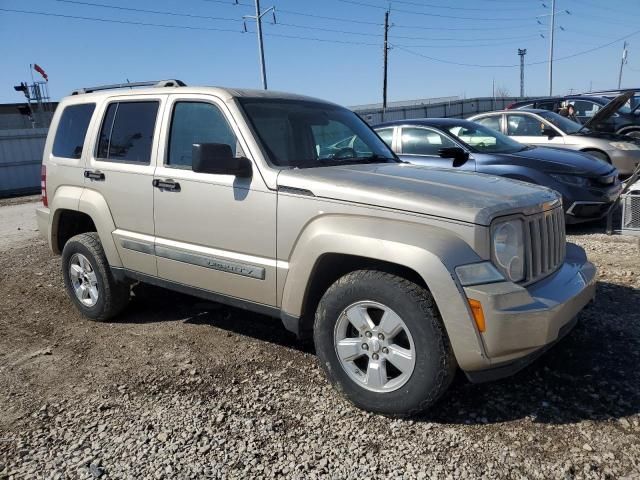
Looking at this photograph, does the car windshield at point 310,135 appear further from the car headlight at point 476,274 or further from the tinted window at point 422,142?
the tinted window at point 422,142

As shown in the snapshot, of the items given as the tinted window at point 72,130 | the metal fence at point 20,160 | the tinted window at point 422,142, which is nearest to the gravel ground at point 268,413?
the tinted window at point 72,130

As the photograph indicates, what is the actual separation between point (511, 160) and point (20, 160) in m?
15.4

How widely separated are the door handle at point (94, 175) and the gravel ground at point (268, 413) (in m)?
1.32

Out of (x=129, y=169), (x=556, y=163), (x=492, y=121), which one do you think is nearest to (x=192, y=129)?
(x=129, y=169)

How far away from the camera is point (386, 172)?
362cm

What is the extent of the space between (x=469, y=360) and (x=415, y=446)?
550mm

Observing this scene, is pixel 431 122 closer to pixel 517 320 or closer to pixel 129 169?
pixel 129 169

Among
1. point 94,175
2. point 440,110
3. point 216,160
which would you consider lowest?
point 94,175

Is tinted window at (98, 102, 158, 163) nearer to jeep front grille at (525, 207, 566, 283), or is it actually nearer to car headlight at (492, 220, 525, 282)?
car headlight at (492, 220, 525, 282)

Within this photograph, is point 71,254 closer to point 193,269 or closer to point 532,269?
point 193,269

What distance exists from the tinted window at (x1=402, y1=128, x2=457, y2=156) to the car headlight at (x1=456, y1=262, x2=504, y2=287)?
500 centimetres

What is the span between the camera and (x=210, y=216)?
377 cm

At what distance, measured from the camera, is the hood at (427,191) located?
290 cm

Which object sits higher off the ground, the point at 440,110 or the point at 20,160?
the point at 440,110
